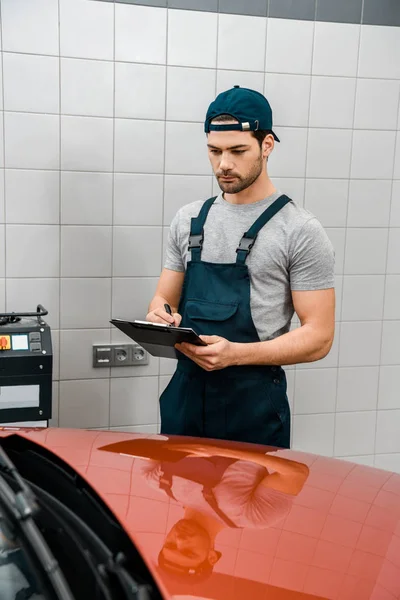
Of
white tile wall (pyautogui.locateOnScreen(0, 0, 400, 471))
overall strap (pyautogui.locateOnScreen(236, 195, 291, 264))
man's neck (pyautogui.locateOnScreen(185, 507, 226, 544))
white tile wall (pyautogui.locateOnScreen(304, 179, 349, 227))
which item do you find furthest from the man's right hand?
white tile wall (pyautogui.locateOnScreen(304, 179, 349, 227))

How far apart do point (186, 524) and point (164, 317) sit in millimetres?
1059

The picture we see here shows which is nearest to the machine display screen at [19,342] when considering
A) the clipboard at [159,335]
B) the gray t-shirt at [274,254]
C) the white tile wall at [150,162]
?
the white tile wall at [150,162]

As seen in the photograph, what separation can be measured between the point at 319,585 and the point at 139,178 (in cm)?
221

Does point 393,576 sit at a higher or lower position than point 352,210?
lower

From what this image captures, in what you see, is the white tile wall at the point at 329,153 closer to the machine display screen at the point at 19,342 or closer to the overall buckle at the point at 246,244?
the overall buckle at the point at 246,244

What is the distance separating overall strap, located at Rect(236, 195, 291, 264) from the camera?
2061mm

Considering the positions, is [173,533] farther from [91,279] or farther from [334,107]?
[334,107]

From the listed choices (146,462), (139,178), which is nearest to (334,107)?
(139,178)

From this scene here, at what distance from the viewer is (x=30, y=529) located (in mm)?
935

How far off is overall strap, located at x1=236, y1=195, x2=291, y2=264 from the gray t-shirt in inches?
0.6

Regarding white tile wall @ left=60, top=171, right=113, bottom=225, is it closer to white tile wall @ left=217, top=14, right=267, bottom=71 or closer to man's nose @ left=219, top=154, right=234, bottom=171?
white tile wall @ left=217, top=14, right=267, bottom=71

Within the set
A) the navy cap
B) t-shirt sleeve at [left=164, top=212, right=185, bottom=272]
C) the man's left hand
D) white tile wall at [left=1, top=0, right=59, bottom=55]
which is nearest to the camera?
the man's left hand

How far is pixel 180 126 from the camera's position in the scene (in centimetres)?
296

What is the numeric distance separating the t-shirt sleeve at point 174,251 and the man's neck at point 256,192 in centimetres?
22
